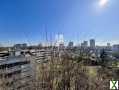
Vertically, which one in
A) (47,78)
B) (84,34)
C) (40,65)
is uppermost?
(84,34)

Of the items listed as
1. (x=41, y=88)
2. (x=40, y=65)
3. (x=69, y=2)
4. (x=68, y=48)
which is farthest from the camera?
(x=69, y=2)

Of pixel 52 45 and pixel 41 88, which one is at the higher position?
pixel 52 45

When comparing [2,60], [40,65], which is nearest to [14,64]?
[2,60]

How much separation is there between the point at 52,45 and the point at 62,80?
57 cm

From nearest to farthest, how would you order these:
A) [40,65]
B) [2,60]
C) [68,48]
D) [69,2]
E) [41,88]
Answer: [41,88], [40,65], [68,48], [2,60], [69,2]

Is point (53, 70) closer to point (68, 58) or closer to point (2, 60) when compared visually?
point (68, 58)

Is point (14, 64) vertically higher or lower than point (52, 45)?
lower

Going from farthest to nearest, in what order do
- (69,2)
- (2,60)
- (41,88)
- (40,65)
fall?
(69,2), (2,60), (40,65), (41,88)

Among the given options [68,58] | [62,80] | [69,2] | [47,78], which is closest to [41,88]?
[47,78]

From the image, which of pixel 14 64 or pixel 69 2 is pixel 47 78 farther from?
pixel 69 2

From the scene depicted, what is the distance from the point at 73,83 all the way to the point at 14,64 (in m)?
1.88

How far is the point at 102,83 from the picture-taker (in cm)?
291

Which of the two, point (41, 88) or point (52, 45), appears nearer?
point (41, 88)

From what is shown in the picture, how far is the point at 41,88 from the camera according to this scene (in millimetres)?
2658
